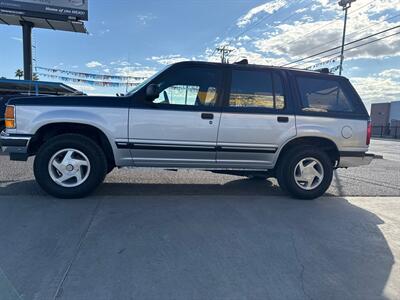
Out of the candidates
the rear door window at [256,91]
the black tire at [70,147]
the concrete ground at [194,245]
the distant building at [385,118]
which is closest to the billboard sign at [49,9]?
the concrete ground at [194,245]

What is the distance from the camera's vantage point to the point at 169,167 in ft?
16.8

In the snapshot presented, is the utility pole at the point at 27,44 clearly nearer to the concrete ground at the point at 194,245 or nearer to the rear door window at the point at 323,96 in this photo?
the concrete ground at the point at 194,245

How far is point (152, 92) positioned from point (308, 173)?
2702 millimetres

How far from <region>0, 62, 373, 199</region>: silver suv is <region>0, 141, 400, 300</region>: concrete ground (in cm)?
52

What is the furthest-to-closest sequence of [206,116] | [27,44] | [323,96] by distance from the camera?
[27,44], [323,96], [206,116]

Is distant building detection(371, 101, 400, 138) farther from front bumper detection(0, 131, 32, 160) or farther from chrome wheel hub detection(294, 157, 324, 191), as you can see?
front bumper detection(0, 131, 32, 160)

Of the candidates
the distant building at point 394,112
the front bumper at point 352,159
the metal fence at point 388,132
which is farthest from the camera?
the distant building at point 394,112

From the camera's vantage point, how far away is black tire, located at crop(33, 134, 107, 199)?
185 inches

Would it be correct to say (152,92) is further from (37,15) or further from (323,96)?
(37,15)

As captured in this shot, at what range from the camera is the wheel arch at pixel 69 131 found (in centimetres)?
478

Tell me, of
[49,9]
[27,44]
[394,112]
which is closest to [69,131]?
[49,9]

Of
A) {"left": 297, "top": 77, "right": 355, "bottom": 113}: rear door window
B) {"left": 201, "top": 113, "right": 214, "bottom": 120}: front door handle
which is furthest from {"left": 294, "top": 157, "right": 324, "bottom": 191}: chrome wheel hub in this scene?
{"left": 201, "top": 113, "right": 214, "bottom": 120}: front door handle

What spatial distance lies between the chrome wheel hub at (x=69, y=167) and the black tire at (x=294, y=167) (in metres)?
2.94

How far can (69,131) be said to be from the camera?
16.1 ft
